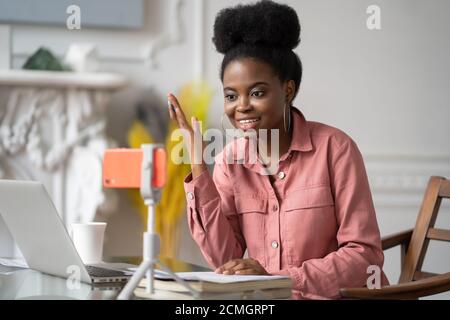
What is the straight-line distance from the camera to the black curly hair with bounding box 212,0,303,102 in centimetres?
172

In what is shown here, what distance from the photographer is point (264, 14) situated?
1.72 m

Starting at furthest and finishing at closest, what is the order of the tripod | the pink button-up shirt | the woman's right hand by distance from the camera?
the pink button-up shirt < the woman's right hand < the tripod

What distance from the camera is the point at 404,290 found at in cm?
151

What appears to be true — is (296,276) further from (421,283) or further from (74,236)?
(74,236)

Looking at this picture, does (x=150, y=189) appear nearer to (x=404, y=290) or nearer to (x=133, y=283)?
(x=133, y=283)

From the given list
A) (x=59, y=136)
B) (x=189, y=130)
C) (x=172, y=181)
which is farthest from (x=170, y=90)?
(x=189, y=130)

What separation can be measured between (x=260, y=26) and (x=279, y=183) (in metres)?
0.38

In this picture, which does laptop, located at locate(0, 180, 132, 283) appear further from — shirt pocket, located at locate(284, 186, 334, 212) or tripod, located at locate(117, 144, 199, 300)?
shirt pocket, located at locate(284, 186, 334, 212)

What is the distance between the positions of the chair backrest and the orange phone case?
1.25 m

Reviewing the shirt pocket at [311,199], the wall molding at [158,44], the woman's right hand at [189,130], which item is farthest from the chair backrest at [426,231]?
the wall molding at [158,44]

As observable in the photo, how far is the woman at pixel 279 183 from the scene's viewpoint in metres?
1.67

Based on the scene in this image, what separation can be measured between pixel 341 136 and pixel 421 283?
1.32 feet

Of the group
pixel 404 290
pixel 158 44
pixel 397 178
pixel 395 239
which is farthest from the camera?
pixel 397 178

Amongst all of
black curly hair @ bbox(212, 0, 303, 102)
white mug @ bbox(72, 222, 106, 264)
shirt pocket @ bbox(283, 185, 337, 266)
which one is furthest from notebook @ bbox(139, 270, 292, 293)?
black curly hair @ bbox(212, 0, 303, 102)
